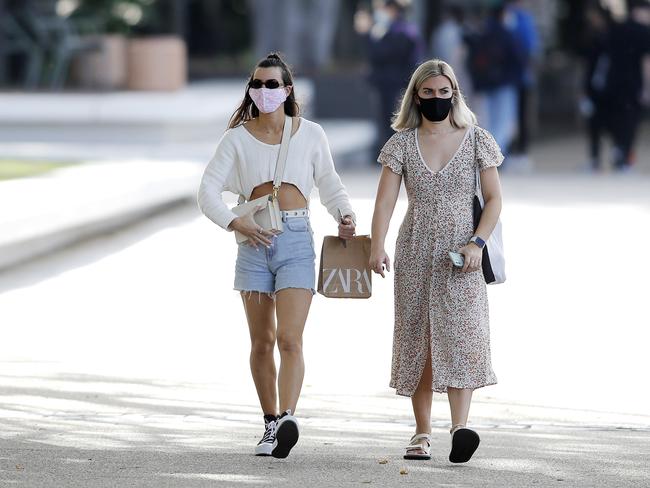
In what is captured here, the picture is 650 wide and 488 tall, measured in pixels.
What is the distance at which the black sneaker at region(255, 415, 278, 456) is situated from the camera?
6.37 meters

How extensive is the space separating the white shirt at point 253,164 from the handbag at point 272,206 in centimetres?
3

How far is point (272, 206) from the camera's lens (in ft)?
20.7

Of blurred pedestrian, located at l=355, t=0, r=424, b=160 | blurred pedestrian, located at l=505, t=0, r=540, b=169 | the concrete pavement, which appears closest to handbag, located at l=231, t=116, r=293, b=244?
the concrete pavement

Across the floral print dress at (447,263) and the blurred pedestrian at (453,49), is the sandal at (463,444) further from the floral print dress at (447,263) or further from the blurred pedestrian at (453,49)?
the blurred pedestrian at (453,49)

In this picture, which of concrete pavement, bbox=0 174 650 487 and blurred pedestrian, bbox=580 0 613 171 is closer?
concrete pavement, bbox=0 174 650 487

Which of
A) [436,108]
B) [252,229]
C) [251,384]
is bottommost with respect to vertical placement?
[251,384]

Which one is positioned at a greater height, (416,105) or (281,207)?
(416,105)

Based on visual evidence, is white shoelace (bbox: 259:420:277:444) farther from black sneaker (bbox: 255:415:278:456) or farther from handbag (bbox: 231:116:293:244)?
handbag (bbox: 231:116:293:244)

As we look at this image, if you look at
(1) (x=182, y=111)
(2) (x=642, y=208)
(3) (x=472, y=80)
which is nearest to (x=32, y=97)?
(1) (x=182, y=111)

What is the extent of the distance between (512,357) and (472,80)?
11.3m

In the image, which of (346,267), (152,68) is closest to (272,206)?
(346,267)

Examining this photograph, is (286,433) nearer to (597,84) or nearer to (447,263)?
(447,263)

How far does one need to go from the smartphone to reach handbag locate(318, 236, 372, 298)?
43cm

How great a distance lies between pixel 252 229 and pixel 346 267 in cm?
46
